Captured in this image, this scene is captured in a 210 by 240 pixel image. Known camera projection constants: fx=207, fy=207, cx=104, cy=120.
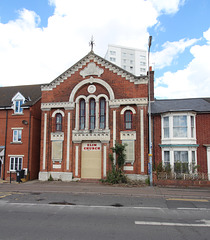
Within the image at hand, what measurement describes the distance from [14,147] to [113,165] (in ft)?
33.1

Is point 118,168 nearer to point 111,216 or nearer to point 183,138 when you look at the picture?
point 183,138

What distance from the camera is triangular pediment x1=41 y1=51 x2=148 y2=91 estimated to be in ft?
61.3

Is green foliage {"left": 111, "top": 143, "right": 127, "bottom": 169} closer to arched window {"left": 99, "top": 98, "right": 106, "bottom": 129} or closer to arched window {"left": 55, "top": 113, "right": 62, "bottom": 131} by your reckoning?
arched window {"left": 99, "top": 98, "right": 106, "bottom": 129}

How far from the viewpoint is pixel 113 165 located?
17.2m

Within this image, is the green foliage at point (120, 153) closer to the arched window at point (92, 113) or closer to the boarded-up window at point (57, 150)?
the arched window at point (92, 113)

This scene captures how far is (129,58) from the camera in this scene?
7681cm

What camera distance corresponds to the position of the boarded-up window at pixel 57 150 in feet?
61.6

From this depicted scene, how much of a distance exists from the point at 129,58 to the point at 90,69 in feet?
201

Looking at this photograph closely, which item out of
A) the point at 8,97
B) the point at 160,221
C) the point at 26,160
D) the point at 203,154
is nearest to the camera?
the point at 160,221

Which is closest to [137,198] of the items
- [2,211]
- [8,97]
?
[2,211]

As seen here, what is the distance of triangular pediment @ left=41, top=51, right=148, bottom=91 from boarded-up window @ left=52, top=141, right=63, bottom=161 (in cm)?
534

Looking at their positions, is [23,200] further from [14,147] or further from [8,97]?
[8,97]

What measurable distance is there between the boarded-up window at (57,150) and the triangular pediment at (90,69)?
5.34 meters

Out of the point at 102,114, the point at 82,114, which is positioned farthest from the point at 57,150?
the point at 102,114
